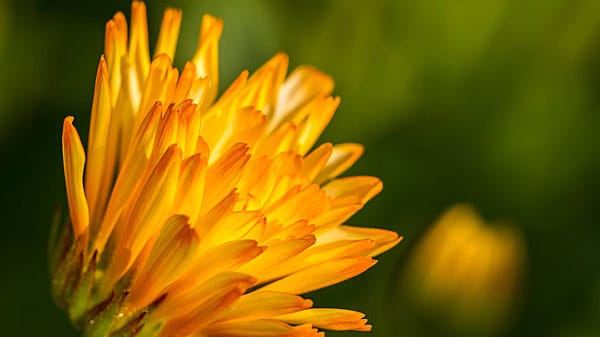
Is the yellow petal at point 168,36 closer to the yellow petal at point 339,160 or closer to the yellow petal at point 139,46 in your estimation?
the yellow petal at point 139,46

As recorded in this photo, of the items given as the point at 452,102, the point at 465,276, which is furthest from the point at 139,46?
the point at 452,102

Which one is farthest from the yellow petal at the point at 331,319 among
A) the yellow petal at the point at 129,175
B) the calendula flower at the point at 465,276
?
the calendula flower at the point at 465,276

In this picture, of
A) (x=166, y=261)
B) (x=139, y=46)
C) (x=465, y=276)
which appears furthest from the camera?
(x=465, y=276)

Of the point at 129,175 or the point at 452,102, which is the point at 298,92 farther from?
the point at 452,102

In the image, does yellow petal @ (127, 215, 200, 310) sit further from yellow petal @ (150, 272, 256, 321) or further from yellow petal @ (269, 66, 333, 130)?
yellow petal @ (269, 66, 333, 130)

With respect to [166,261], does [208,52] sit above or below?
above
